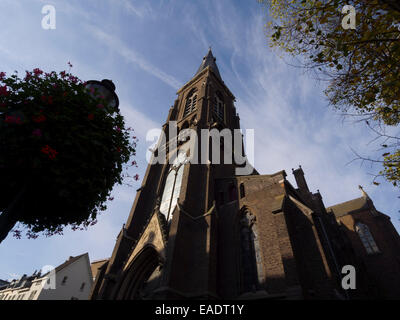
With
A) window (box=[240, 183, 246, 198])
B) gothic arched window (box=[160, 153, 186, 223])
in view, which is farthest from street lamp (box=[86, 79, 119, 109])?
window (box=[240, 183, 246, 198])

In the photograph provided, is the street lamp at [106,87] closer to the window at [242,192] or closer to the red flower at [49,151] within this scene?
the red flower at [49,151]

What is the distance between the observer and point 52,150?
5.62 meters

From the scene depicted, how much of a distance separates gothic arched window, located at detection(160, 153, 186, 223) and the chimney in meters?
11.2

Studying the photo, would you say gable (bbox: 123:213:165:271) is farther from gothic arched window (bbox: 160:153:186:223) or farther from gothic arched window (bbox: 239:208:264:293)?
gothic arched window (bbox: 239:208:264:293)

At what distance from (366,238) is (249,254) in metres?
22.3

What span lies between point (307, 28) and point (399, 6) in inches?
84.5

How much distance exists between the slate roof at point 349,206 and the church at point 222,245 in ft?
43.6

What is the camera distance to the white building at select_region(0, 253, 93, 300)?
26.1 meters

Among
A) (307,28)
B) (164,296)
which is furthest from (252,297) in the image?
(307,28)

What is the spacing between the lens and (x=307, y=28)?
5957 millimetres

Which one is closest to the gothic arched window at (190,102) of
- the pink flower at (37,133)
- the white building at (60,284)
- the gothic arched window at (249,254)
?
the gothic arched window at (249,254)

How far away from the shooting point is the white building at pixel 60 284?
26.1 metres

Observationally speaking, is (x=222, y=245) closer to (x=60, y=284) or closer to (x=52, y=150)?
(x=52, y=150)

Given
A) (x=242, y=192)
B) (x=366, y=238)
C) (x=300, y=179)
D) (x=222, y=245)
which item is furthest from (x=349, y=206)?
(x=222, y=245)
